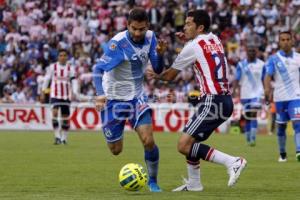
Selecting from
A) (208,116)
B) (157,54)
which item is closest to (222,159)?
(208,116)

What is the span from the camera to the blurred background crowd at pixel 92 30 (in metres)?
34.2

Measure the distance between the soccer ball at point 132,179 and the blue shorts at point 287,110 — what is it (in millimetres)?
6072

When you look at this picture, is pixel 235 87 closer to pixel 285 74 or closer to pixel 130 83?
pixel 285 74

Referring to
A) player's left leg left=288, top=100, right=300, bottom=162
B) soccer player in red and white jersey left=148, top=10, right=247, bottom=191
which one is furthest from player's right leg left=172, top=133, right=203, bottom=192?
player's left leg left=288, top=100, right=300, bottom=162

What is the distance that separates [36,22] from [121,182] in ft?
91.6

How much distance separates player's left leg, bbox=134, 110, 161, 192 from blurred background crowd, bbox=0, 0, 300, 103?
21.0 metres

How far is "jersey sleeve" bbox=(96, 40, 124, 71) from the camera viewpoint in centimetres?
1170

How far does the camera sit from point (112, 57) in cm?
1173

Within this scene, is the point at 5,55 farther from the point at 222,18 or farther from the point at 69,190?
the point at 69,190

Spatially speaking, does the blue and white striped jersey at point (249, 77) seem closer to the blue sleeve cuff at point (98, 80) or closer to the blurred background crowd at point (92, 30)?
the blurred background crowd at point (92, 30)

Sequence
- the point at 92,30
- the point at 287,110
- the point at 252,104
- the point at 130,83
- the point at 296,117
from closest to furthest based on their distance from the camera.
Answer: the point at 130,83 < the point at 296,117 < the point at 287,110 < the point at 252,104 < the point at 92,30

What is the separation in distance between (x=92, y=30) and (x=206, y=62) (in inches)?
1047

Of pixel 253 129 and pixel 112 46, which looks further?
pixel 253 129

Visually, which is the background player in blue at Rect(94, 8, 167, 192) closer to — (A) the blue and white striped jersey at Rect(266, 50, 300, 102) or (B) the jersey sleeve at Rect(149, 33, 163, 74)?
(B) the jersey sleeve at Rect(149, 33, 163, 74)
